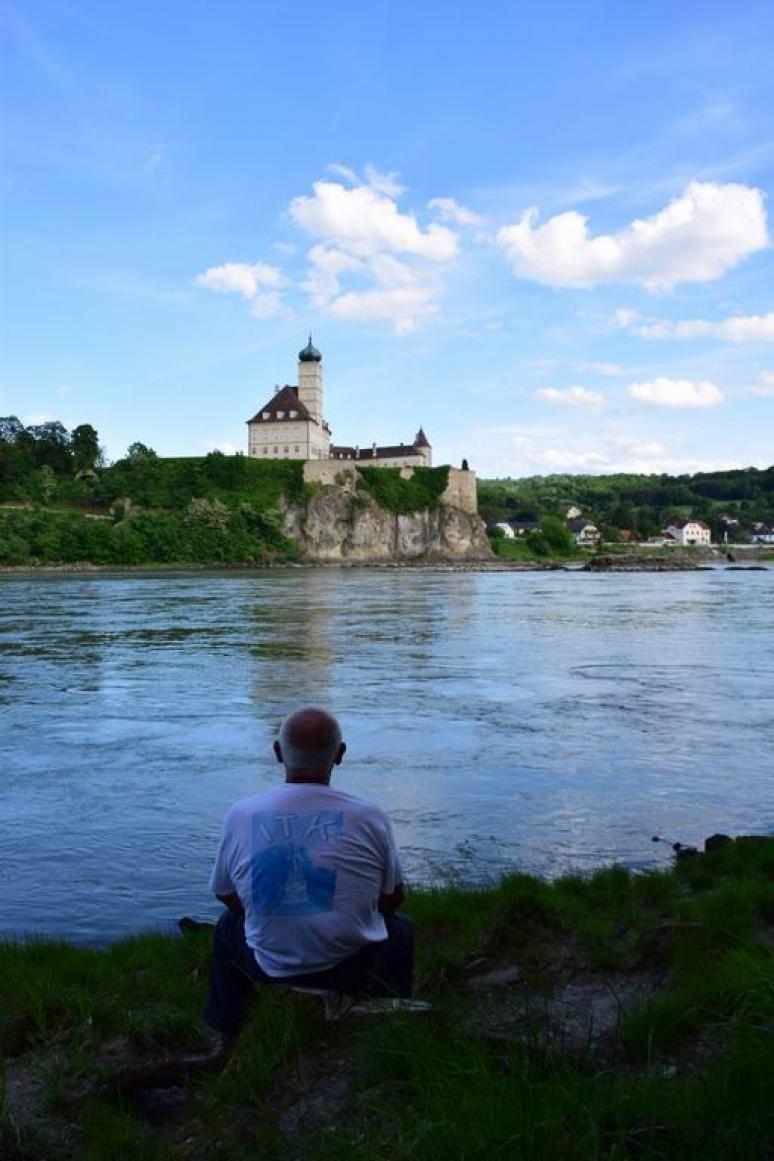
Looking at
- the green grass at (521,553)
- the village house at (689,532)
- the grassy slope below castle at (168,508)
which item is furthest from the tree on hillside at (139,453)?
the village house at (689,532)

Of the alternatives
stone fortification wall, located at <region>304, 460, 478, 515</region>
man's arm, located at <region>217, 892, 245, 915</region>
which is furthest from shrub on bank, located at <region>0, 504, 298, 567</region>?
man's arm, located at <region>217, 892, 245, 915</region>

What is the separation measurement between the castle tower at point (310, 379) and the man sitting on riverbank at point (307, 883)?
135948 mm

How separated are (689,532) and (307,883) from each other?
18960cm

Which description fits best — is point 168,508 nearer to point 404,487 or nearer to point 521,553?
point 404,487

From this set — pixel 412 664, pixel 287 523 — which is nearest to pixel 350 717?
pixel 412 664

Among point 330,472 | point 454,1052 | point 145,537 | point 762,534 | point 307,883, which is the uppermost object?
point 330,472

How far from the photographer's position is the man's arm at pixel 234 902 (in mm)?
4438

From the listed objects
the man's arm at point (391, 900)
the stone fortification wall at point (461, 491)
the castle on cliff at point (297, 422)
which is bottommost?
the man's arm at point (391, 900)

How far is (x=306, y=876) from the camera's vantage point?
13.7ft

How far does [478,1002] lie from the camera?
493 cm

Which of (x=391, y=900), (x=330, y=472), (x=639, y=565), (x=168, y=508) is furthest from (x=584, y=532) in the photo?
(x=391, y=900)

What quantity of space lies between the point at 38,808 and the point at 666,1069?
28.1ft

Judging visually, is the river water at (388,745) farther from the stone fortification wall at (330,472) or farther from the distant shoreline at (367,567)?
the stone fortification wall at (330,472)

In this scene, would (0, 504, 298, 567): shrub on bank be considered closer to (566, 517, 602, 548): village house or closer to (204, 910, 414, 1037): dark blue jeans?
(566, 517, 602, 548): village house
